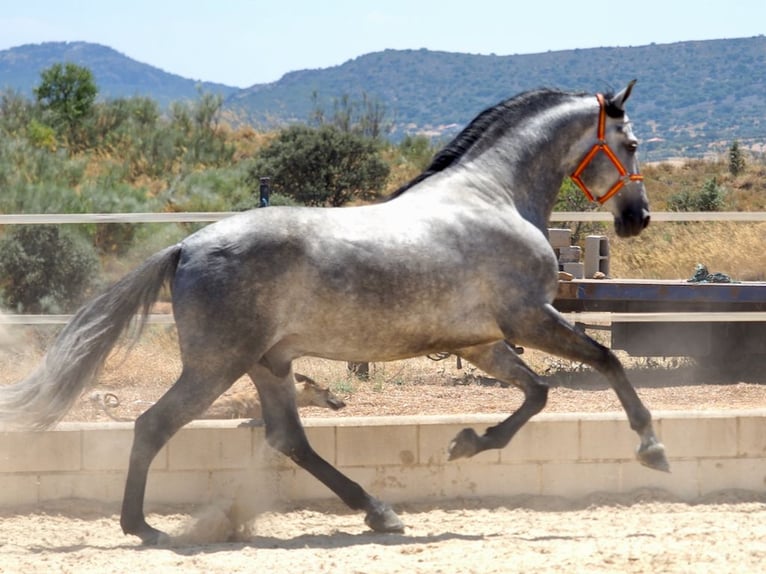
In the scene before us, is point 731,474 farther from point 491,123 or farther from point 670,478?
point 491,123

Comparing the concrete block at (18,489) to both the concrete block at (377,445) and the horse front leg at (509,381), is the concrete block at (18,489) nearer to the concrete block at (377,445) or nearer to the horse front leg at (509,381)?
the concrete block at (377,445)

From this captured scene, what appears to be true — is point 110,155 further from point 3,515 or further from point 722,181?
point 3,515

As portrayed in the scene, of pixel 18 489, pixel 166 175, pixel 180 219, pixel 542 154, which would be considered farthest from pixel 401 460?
pixel 166 175

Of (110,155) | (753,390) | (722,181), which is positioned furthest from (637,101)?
(753,390)

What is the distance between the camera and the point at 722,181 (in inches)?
1529

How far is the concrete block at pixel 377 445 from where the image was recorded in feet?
21.0

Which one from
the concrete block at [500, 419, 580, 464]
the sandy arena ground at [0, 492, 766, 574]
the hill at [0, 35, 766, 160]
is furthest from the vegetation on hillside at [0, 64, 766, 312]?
the hill at [0, 35, 766, 160]

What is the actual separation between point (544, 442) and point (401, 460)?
74cm

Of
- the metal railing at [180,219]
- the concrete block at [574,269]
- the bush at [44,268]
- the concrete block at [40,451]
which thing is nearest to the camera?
the concrete block at [40,451]

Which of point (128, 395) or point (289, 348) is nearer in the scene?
point (289, 348)

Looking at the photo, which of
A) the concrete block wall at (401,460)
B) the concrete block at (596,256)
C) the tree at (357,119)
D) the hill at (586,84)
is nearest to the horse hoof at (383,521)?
the concrete block wall at (401,460)

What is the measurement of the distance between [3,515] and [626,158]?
352 cm

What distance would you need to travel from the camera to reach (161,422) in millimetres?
5547

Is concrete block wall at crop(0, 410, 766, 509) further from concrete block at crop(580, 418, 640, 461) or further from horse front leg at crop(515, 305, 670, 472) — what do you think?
horse front leg at crop(515, 305, 670, 472)
